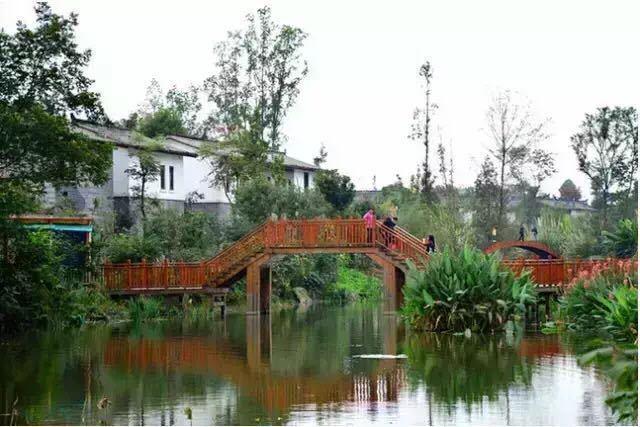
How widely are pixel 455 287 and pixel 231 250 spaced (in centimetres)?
1333

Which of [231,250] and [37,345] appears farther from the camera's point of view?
[231,250]

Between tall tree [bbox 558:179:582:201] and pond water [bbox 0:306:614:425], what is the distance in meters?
48.4

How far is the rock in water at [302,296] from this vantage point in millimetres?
48750

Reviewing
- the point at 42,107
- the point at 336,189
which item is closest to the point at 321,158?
the point at 336,189

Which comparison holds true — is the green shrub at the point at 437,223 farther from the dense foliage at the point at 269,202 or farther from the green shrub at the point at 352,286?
the dense foliage at the point at 269,202

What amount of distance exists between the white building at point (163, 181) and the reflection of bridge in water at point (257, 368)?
820 inches

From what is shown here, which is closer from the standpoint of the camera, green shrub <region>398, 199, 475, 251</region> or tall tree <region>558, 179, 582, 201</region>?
green shrub <region>398, 199, 475, 251</region>

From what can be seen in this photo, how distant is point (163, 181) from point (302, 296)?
9891 millimetres

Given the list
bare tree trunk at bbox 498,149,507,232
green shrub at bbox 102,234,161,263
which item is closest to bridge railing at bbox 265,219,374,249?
green shrub at bbox 102,234,161,263

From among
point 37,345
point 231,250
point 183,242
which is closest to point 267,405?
point 37,345

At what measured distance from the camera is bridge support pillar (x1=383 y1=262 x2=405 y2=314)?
37844 mm

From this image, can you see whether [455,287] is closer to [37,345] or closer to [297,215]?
[37,345]

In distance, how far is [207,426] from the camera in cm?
1455

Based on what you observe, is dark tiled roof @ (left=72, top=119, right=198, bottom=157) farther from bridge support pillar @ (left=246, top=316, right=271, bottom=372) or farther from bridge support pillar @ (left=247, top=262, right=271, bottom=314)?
bridge support pillar @ (left=246, top=316, right=271, bottom=372)
